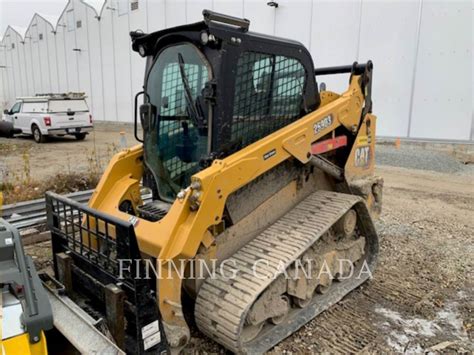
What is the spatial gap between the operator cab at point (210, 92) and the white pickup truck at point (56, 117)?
1413cm

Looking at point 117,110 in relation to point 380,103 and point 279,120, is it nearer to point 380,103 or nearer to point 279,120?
point 380,103

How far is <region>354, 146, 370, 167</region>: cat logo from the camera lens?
4410 millimetres

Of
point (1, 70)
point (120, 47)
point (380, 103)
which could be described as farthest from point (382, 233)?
point (1, 70)

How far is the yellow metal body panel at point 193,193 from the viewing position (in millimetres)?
2746

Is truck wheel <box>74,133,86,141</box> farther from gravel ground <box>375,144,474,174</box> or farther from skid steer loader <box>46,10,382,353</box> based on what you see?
skid steer loader <box>46,10,382,353</box>

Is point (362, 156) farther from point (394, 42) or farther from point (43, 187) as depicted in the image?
point (394, 42)

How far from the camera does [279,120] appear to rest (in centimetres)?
360

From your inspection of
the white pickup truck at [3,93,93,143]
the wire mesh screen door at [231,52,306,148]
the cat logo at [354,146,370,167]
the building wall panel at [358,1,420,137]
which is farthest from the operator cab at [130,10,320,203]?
the white pickup truck at [3,93,93,143]

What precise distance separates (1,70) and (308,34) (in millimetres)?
34074

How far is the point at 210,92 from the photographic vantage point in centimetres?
294

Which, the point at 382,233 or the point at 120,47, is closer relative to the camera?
the point at 382,233

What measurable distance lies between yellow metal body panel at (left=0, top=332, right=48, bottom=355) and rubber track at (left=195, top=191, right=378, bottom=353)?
1179 millimetres

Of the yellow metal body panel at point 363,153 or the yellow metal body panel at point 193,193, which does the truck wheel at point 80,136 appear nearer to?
the yellow metal body panel at point 193,193

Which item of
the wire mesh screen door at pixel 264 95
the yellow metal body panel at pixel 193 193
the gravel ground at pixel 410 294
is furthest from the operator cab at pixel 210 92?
the gravel ground at pixel 410 294
